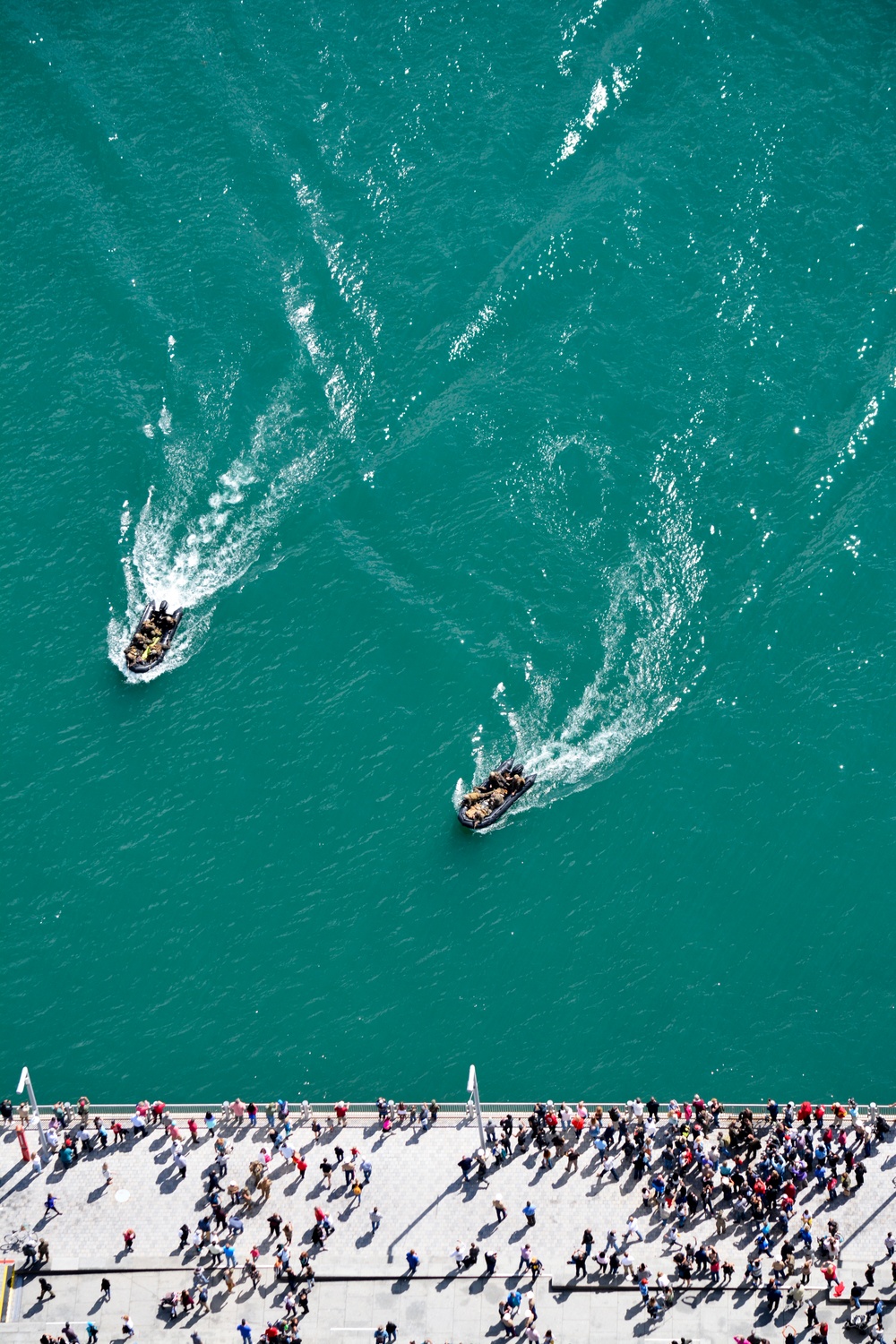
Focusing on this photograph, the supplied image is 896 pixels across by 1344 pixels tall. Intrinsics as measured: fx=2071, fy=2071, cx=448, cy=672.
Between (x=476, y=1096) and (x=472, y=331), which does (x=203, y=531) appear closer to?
Result: (x=472, y=331)

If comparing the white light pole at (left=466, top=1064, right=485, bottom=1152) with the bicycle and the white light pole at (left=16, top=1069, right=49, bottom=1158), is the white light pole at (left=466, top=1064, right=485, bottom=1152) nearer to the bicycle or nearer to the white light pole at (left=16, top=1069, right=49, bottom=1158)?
the white light pole at (left=16, top=1069, right=49, bottom=1158)

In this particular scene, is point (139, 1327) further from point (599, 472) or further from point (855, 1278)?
point (599, 472)

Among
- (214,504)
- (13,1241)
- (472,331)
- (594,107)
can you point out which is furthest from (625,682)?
(13,1241)

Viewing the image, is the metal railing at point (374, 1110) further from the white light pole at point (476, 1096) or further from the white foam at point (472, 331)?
the white foam at point (472, 331)

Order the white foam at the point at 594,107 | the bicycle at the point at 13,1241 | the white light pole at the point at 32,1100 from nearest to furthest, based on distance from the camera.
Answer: the white light pole at the point at 32,1100 < the bicycle at the point at 13,1241 < the white foam at the point at 594,107

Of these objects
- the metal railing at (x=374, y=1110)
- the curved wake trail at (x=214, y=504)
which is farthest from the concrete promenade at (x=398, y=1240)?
the curved wake trail at (x=214, y=504)

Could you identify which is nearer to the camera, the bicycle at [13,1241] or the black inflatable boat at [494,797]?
the bicycle at [13,1241]
